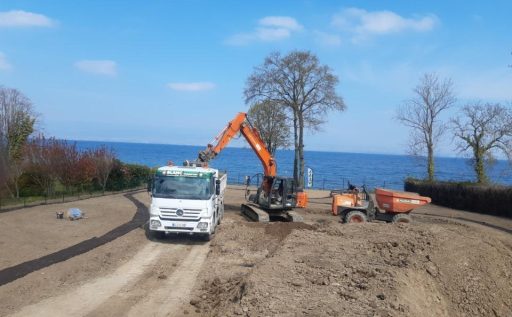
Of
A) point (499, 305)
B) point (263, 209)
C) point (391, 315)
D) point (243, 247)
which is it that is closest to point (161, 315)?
point (391, 315)

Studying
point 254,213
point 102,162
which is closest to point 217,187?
point 254,213

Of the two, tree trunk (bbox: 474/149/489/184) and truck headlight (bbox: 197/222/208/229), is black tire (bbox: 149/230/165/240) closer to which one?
truck headlight (bbox: 197/222/208/229)

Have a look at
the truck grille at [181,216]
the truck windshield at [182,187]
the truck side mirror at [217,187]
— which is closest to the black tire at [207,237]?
the truck grille at [181,216]

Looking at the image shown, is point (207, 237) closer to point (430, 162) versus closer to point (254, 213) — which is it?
point (254, 213)

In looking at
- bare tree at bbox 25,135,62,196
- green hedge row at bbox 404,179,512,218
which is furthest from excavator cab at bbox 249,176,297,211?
bare tree at bbox 25,135,62,196

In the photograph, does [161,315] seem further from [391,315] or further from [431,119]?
[431,119]

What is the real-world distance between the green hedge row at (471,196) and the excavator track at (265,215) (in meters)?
15.8

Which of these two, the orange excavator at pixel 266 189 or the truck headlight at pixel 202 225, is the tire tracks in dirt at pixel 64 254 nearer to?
the truck headlight at pixel 202 225

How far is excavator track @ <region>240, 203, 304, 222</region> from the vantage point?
22766mm

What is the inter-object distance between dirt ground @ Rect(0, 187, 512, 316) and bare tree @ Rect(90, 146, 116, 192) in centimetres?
1776

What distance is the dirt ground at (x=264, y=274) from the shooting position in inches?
388

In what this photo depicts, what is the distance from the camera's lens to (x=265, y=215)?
22.8 m

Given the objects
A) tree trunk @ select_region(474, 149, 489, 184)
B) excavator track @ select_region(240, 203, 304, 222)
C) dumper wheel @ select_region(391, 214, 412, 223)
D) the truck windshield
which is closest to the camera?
the truck windshield

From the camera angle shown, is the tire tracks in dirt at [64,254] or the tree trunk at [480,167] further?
the tree trunk at [480,167]
